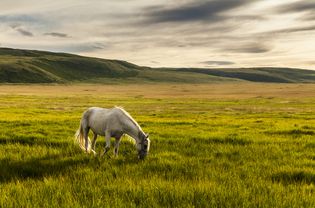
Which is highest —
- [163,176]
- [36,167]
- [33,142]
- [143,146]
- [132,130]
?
[132,130]

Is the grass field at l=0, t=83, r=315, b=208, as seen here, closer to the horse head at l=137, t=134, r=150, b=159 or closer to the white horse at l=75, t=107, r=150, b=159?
the horse head at l=137, t=134, r=150, b=159

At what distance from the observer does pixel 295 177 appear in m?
10.6

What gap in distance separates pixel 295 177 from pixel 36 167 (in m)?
7.96

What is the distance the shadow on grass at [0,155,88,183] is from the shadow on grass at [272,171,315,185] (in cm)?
629

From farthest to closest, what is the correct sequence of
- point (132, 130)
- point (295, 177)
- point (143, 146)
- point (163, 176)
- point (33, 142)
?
point (33, 142) < point (132, 130) < point (143, 146) < point (295, 177) < point (163, 176)

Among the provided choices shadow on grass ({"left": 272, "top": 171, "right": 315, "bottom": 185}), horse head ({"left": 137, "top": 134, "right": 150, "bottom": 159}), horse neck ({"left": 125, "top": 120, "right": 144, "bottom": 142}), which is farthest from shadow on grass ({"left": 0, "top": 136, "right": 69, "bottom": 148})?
shadow on grass ({"left": 272, "top": 171, "right": 315, "bottom": 185})

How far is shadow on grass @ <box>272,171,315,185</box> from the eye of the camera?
398 inches

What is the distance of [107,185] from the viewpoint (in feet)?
28.8

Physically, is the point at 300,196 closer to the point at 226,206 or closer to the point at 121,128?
the point at 226,206

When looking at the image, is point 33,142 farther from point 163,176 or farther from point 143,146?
point 163,176

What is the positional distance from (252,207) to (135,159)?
264 inches

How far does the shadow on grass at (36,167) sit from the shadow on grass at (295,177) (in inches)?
248

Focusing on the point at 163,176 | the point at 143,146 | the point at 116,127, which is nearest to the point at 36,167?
the point at 116,127

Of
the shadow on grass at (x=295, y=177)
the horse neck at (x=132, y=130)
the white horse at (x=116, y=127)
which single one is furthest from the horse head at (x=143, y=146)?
the shadow on grass at (x=295, y=177)
